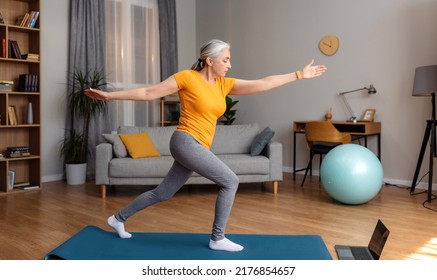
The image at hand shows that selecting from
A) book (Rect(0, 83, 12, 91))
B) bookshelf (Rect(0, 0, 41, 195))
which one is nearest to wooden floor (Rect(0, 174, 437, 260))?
bookshelf (Rect(0, 0, 41, 195))

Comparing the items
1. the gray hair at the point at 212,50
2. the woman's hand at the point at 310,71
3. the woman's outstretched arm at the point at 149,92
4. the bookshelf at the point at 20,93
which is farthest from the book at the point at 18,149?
the woman's hand at the point at 310,71

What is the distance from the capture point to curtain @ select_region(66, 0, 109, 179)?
19.6 ft

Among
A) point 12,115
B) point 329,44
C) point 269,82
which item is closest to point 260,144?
point 329,44

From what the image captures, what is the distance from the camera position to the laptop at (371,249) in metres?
2.39

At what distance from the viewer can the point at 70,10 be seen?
5.98 meters

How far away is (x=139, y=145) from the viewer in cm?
514

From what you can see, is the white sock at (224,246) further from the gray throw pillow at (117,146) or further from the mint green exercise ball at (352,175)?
the gray throw pillow at (117,146)

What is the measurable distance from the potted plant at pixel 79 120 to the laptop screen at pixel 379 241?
163 inches

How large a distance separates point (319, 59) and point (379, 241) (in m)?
4.11

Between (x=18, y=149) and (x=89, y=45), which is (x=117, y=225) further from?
(x=89, y=45)

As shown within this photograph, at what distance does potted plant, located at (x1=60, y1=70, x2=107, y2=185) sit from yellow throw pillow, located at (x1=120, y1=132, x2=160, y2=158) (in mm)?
945

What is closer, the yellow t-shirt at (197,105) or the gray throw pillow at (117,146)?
the yellow t-shirt at (197,105)
